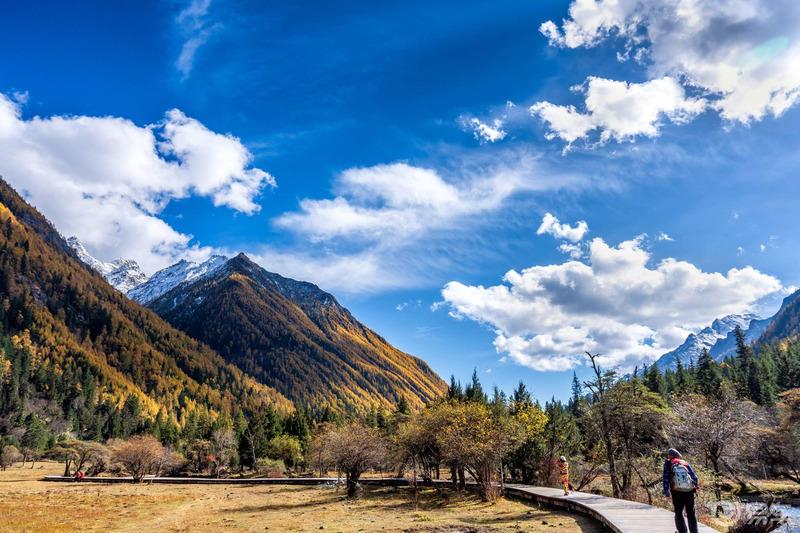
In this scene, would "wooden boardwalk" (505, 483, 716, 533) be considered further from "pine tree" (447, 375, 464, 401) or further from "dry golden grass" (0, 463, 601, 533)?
"pine tree" (447, 375, 464, 401)

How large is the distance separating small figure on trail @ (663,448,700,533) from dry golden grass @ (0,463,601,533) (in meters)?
7.77

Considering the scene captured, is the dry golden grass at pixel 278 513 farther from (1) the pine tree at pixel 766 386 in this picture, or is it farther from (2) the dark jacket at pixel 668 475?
(1) the pine tree at pixel 766 386

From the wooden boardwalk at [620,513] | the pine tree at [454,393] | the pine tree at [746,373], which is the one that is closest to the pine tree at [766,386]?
the pine tree at [746,373]

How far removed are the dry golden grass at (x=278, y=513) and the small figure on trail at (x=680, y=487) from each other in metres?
7.77

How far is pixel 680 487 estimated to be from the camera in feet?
49.5

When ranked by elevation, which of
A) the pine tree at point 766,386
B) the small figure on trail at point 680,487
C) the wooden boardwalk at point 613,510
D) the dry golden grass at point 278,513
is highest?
the pine tree at point 766,386

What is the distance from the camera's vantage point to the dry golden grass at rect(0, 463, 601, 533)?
2825 centimetres

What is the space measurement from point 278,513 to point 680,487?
107 feet

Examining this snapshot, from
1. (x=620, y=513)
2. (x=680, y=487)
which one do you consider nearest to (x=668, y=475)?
(x=680, y=487)

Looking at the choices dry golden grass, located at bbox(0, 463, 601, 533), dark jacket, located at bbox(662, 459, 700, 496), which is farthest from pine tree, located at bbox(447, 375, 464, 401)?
dark jacket, located at bbox(662, 459, 700, 496)

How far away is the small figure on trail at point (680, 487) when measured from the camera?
15.0 m

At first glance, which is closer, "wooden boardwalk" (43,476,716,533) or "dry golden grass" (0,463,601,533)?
"wooden boardwalk" (43,476,716,533)

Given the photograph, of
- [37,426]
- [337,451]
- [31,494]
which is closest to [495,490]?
[337,451]

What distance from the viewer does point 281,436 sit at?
109000mm
